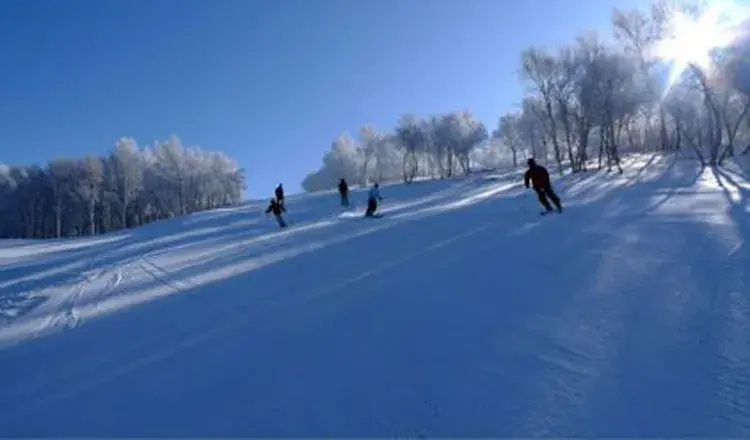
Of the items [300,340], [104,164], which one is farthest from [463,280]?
[104,164]

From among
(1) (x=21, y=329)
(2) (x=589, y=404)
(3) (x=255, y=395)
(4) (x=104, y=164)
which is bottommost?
(2) (x=589, y=404)

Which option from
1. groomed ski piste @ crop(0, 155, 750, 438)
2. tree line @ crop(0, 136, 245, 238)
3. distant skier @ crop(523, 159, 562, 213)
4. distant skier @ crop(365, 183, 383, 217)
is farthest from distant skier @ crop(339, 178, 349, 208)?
tree line @ crop(0, 136, 245, 238)

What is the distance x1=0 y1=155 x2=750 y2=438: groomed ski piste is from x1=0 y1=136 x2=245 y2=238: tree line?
6643 cm

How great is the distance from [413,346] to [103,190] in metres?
85.6

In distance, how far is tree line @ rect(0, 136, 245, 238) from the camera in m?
76.1

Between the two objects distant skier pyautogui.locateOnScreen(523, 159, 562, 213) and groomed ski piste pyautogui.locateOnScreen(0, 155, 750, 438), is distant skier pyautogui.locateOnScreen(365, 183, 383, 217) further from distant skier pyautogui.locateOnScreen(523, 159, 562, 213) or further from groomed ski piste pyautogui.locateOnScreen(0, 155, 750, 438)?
groomed ski piste pyautogui.locateOnScreen(0, 155, 750, 438)

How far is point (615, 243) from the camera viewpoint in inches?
360

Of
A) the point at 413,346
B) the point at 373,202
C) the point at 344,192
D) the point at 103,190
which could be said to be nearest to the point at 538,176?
the point at 373,202

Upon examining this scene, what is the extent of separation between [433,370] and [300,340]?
1.75 metres

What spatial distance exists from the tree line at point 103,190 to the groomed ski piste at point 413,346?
66.4 meters

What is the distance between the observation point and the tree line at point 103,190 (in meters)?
76.1

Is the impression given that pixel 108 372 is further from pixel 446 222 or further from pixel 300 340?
pixel 446 222

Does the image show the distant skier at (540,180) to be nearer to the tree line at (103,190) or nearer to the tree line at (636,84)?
the tree line at (636,84)

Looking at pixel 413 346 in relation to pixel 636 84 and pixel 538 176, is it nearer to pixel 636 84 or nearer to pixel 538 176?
pixel 538 176
